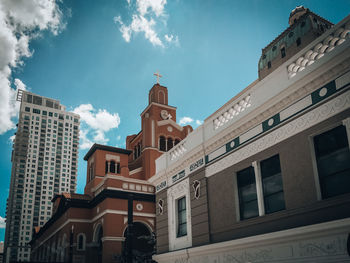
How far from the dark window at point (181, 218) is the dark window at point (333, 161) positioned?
719 cm

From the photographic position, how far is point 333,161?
9336mm

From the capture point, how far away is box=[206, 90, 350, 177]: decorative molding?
939 centimetres

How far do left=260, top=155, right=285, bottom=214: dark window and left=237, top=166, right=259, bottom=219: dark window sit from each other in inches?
19.3

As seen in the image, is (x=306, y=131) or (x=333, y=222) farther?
(x=306, y=131)

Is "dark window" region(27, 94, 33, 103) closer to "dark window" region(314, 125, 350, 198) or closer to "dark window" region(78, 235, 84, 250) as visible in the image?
"dark window" region(78, 235, 84, 250)

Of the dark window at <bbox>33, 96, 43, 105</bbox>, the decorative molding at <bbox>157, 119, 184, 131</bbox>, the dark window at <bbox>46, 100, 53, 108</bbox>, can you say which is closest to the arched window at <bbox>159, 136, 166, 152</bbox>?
the decorative molding at <bbox>157, 119, 184, 131</bbox>

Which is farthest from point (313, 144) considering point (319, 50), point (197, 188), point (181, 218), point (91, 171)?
point (91, 171)

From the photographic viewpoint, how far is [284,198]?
1045 cm

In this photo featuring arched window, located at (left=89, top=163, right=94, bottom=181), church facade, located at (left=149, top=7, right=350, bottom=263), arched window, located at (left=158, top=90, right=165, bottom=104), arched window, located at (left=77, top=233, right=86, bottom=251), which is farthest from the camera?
arched window, located at (left=158, top=90, right=165, bottom=104)

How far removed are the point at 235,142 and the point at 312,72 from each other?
13.1 ft

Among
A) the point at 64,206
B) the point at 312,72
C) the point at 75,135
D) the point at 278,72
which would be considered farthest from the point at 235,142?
the point at 75,135

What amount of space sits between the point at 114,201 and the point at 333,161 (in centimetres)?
2049

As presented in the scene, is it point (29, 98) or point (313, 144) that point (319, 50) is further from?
point (29, 98)

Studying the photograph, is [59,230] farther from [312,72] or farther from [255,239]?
[312,72]
